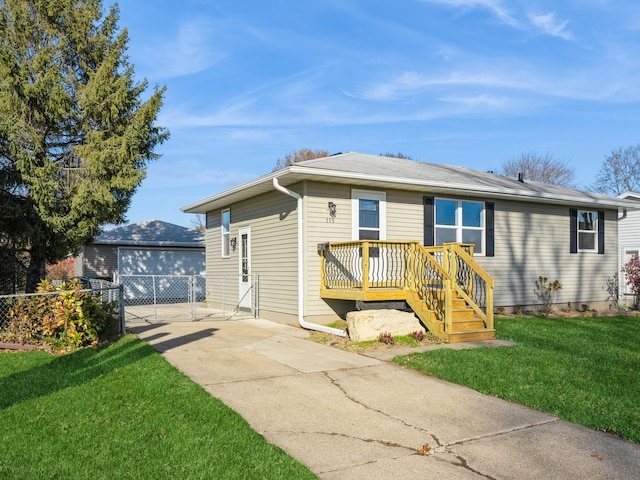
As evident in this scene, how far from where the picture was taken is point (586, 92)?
16.7 meters

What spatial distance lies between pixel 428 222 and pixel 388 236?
47.7 inches

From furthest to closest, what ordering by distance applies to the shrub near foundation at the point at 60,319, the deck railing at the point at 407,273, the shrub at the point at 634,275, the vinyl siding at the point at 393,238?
the shrub at the point at 634,275
the vinyl siding at the point at 393,238
the deck railing at the point at 407,273
the shrub near foundation at the point at 60,319

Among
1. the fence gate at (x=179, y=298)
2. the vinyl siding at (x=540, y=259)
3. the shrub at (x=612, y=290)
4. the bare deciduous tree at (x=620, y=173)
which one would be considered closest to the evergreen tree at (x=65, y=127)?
the fence gate at (x=179, y=298)

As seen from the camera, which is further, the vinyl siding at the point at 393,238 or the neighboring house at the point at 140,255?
the neighboring house at the point at 140,255

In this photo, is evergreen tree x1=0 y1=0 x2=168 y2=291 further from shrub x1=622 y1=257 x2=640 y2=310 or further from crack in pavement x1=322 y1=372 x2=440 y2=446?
shrub x1=622 y1=257 x2=640 y2=310

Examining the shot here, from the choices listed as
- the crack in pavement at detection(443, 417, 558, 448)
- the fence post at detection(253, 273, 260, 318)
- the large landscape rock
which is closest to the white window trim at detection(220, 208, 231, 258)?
the fence post at detection(253, 273, 260, 318)

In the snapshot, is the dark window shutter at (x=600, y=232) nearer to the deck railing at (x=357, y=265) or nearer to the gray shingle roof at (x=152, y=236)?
the deck railing at (x=357, y=265)

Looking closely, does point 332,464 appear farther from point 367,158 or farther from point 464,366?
point 367,158

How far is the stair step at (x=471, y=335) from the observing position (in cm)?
841

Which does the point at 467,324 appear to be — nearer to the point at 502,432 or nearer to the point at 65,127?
the point at 502,432

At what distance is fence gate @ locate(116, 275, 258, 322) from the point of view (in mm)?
12211

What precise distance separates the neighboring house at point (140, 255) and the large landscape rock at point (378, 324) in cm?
1300

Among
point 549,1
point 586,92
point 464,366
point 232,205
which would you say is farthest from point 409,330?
point 586,92

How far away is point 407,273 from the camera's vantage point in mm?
9172
